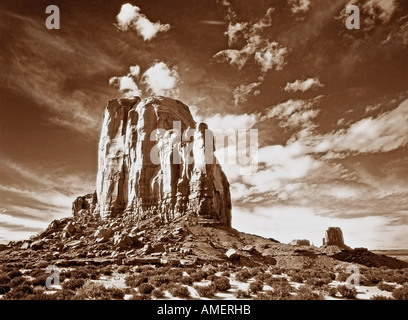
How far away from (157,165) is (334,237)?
1721 inches

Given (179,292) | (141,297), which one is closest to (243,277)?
(179,292)

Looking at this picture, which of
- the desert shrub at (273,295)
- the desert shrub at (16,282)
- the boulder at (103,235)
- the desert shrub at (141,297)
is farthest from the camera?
the boulder at (103,235)

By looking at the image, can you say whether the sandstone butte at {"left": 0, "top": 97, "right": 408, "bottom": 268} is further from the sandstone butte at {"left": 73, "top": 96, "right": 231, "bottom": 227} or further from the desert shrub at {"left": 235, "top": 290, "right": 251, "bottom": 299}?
the desert shrub at {"left": 235, "top": 290, "right": 251, "bottom": 299}

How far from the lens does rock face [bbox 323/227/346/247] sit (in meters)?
60.3

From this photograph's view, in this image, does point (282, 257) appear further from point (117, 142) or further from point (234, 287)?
point (117, 142)

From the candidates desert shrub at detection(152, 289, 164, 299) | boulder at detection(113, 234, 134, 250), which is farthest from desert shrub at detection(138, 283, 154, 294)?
boulder at detection(113, 234, 134, 250)

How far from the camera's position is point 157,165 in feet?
182

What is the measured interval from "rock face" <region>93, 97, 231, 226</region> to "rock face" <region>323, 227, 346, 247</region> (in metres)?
23.0

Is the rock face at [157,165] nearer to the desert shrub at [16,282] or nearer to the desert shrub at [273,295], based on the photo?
the desert shrub at [16,282]

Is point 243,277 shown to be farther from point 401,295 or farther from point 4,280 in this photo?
point 4,280

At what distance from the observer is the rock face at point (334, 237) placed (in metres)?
60.3

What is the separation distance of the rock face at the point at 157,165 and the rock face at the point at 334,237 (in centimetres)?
2305

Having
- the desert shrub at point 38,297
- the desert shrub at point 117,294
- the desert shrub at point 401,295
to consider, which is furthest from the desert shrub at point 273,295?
the desert shrub at point 38,297

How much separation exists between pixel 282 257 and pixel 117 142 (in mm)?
47495
